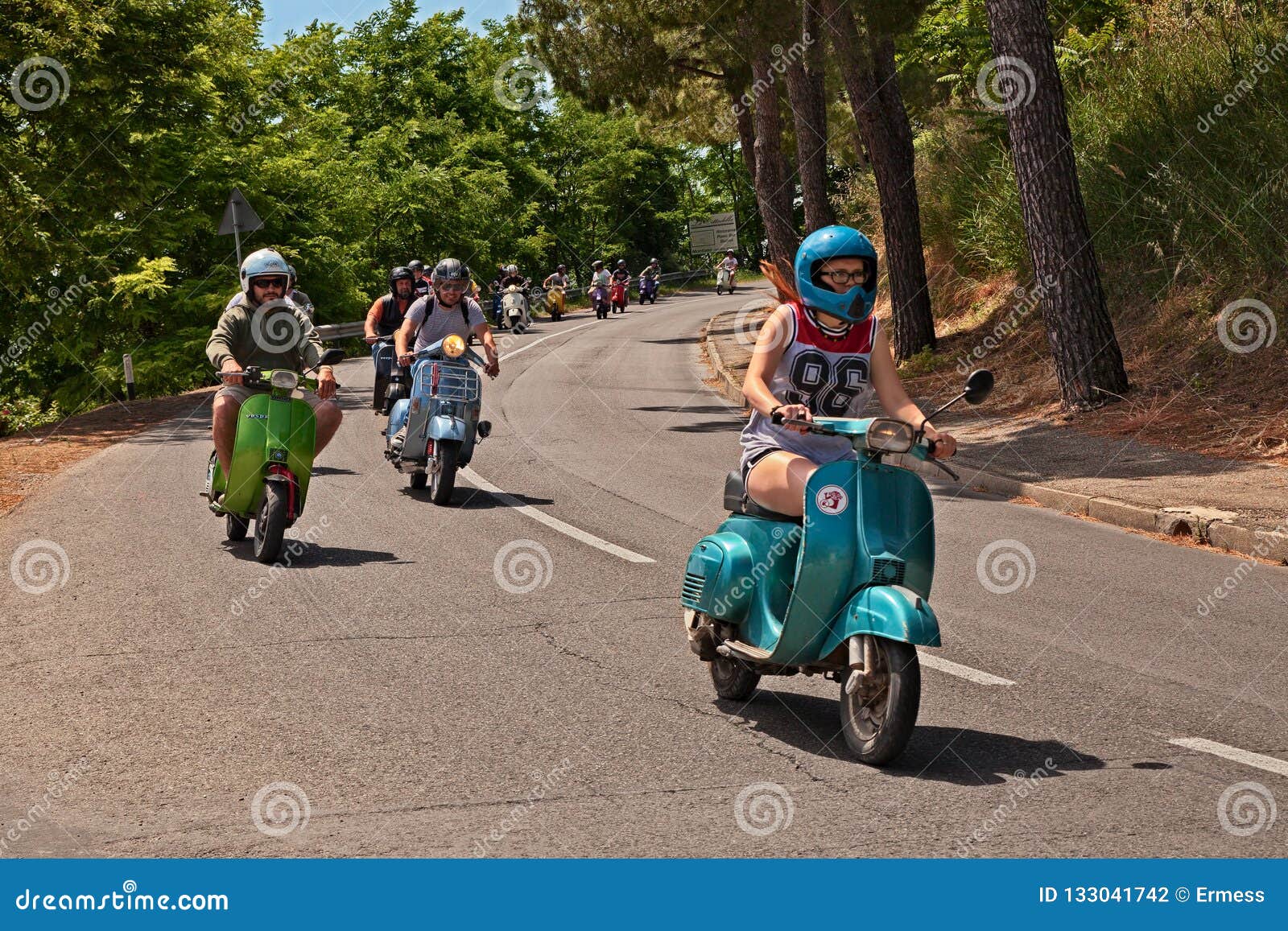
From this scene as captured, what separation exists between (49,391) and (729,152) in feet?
194

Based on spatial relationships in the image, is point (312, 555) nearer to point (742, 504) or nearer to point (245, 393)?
point (245, 393)

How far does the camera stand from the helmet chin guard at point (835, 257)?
579 cm

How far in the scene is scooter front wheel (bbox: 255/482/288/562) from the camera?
31.9 feet

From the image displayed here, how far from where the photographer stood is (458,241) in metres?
51.7

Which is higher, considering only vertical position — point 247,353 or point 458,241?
point 458,241

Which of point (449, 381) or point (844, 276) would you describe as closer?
point (844, 276)

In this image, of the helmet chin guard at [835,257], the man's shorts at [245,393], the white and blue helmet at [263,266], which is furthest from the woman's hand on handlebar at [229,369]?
the helmet chin guard at [835,257]

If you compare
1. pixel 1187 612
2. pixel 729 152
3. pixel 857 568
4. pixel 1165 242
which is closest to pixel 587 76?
pixel 1165 242

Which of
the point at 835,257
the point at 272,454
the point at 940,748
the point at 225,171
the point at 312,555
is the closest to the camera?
the point at 940,748

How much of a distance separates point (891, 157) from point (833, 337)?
54.8ft

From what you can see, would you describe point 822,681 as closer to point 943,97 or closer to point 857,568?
point 857,568

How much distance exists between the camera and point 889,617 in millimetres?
5145

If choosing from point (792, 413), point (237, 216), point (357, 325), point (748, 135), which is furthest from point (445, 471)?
point (748, 135)

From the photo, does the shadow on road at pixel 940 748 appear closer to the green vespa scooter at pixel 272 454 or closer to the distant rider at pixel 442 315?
the green vespa scooter at pixel 272 454
